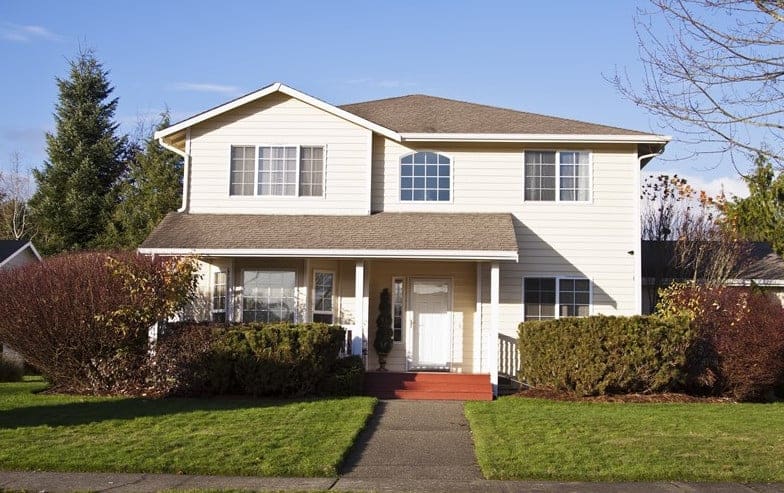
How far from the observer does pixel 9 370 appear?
2034 centimetres

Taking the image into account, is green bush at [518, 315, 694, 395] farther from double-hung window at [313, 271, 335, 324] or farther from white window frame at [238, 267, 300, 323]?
white window frame at [238, 267, 300, 323]

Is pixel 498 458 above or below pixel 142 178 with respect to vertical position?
below

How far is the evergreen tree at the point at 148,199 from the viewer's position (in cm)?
3105

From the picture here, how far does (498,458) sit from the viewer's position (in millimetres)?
10828

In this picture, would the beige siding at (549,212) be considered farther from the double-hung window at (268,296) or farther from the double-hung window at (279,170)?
the double-hung window at (268,296)

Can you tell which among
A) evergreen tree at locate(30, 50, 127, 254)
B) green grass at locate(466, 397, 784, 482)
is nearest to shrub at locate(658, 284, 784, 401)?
green grass at locate(466, 397, 784, 482)

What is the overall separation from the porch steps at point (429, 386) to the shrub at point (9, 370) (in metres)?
8.70

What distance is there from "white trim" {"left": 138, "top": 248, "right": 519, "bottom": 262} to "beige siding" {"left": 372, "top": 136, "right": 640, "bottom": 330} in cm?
215

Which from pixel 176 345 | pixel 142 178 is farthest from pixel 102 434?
pixel 142 178

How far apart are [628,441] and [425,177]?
30.3 ft

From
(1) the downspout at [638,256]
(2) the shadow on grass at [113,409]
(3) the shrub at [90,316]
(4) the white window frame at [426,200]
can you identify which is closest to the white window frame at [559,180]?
(1) the downspout at [638,256]

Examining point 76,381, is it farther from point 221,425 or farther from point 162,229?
point 221,425

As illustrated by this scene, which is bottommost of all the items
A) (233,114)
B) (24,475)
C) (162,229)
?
(24,475)

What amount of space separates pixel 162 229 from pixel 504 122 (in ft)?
26.6
